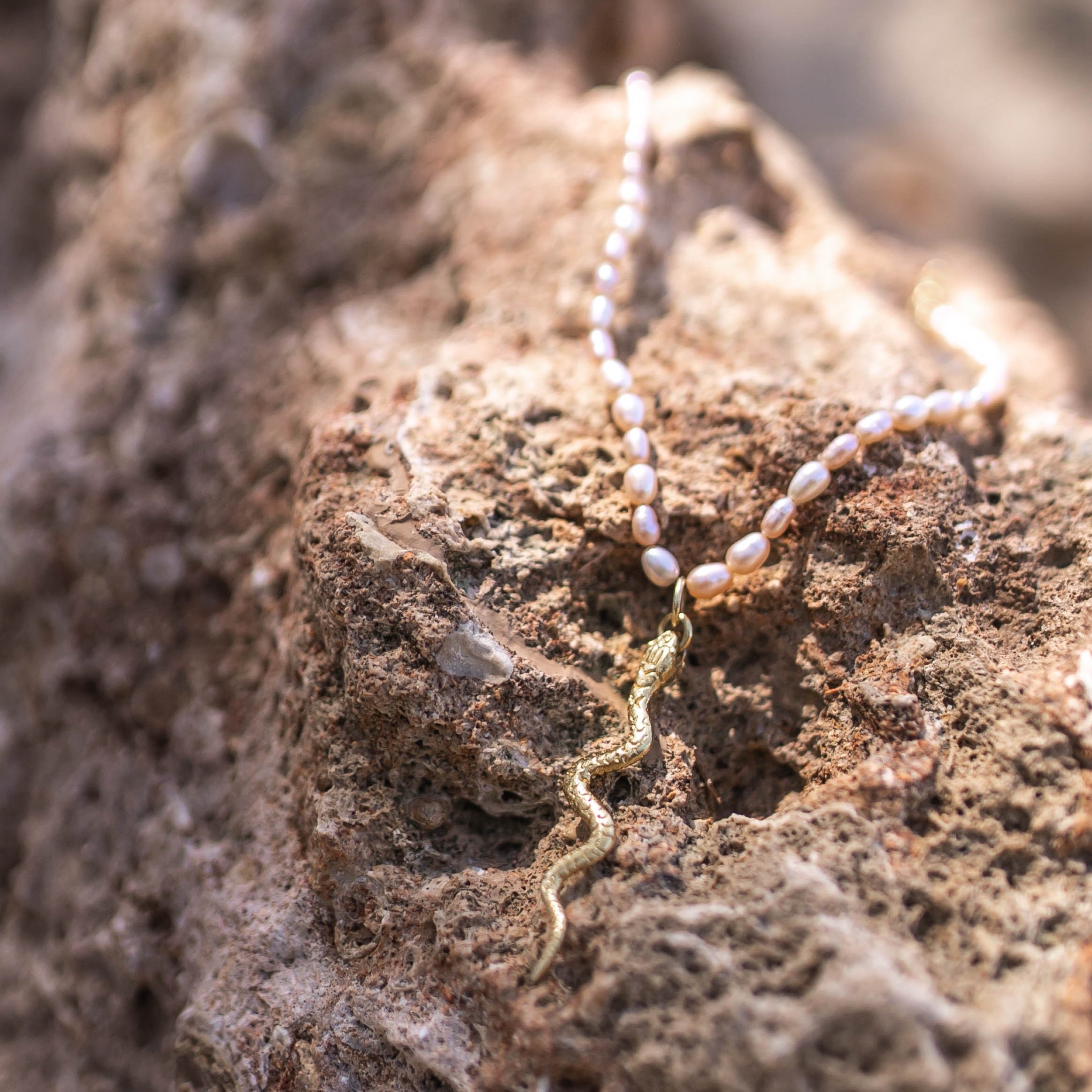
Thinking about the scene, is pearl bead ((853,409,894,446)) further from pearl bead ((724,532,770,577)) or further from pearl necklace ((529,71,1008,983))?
pearl bead ((724,532,770,577))

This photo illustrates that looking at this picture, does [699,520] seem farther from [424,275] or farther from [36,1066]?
[36,1066]

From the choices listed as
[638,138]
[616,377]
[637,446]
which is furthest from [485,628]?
[638,138]

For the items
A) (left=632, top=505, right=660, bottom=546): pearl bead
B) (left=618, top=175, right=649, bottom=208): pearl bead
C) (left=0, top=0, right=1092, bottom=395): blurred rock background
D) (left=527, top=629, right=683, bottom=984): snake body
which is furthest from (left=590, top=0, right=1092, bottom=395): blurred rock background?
(left=527, top=629, right=683, bottom=984): snake body

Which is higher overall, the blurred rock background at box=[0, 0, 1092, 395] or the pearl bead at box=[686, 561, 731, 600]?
the blurred rock background at box=[0, 0, 1092, 395]

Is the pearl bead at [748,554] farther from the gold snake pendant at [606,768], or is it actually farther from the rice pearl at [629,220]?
the rice pearl at [629,220]

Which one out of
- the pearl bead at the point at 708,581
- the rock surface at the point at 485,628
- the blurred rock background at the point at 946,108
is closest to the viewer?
the rock surface at the point at 485,628

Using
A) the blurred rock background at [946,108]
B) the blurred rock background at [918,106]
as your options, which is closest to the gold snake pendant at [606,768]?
the blurred rock background at [918,106]

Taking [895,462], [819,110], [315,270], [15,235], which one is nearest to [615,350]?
[895,462]
